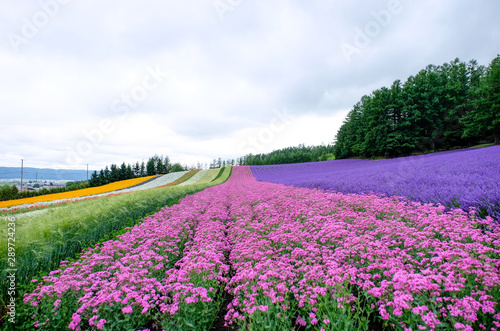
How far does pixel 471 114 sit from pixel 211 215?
42.5 m

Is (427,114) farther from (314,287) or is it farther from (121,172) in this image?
(121,172)

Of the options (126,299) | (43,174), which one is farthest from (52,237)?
(43,174)

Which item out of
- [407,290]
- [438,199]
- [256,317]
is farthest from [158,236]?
[438,199]

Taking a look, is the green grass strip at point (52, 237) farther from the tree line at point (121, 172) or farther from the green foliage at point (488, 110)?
the tree line at point (121, 172)

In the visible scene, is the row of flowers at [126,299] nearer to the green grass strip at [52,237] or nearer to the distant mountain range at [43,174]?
the green grass strip at [52,237]

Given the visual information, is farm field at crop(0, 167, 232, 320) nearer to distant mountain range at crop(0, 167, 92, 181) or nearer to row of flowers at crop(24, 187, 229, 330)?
row of flowers at crop(24, 187, 229, 330)

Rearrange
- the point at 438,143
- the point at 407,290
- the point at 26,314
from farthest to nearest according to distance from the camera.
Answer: the point at 438,143, the point at 26,314, the point at 407,290

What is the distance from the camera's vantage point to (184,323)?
8.30 feet

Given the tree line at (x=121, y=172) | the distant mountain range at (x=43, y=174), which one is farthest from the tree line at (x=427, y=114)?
the tree line at (x=121, y=172)

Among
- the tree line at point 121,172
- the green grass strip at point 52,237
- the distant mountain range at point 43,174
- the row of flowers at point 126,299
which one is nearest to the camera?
the row of flowers at point 126,299

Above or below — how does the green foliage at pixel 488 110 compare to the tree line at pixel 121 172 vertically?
above

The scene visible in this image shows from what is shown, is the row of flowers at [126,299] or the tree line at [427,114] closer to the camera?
the row of flowers at [126,299]

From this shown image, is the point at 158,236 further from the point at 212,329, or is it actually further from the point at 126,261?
the point at 212,329

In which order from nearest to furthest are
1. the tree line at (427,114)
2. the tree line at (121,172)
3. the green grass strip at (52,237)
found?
the green grass strip at (52,237) → the tree line at (427,114) → the tree line at (121,172)
